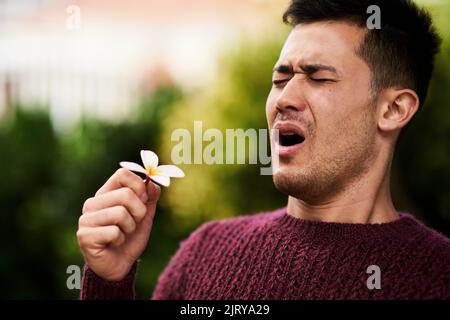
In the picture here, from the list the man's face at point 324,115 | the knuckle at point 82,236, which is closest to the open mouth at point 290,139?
the man's face at point 324,115

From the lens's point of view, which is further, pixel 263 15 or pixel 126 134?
pixel 126 134

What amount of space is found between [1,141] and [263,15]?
5136 millimetres

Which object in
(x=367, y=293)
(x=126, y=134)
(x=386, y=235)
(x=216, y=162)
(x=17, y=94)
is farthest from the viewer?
(x=17, y=94)

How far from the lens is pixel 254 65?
5602 mm

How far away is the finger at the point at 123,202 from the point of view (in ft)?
7.16

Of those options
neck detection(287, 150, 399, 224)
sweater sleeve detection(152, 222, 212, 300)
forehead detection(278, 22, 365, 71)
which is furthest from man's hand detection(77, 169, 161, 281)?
forehead detection(278, 22, 365, 71)

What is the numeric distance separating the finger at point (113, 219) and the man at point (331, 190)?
2cm

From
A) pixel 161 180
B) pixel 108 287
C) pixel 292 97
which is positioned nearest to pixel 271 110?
pixel 292 97

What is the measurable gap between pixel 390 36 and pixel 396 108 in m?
0.32

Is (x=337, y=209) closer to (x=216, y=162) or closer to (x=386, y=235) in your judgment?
(x=386, y=235)

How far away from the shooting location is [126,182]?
87.4 inches

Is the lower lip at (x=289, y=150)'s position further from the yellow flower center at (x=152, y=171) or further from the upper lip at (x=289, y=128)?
the yellow flower center at (x=152, y=171)

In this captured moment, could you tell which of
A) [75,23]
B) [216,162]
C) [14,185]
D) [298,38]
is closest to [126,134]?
[14,185]

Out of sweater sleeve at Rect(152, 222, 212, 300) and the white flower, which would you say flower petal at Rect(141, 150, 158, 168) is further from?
sweater sleeve at Rect(152, 222, 212, 300)
